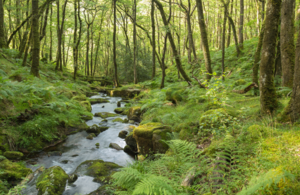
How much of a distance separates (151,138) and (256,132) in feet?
10.9

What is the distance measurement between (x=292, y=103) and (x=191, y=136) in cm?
255

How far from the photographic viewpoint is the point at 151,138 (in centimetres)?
582

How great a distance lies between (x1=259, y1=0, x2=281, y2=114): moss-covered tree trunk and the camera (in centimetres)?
397

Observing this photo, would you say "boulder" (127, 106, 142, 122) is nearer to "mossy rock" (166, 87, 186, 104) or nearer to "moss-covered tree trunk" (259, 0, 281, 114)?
"mossy rock" (166, 87, 186, 104)

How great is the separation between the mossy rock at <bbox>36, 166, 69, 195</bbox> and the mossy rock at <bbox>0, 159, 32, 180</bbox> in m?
0.52

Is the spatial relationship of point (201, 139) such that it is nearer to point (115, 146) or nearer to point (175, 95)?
point (115, 146)

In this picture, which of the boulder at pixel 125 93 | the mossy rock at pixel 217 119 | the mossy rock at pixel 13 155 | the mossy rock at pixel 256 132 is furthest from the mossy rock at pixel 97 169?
the boulder at pixel 125 93

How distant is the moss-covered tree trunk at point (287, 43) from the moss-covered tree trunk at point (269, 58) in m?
2.41

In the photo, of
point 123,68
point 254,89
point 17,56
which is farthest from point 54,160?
point 123,68

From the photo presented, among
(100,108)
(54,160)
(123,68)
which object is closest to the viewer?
(54,160)

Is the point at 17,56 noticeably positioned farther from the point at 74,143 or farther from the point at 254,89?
the point at 254,89

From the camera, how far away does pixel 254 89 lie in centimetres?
782

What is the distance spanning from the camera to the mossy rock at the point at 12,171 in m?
4.15

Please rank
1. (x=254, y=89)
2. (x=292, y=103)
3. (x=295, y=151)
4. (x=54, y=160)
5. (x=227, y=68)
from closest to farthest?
(x=295, y=151), (x=292, y=103), (x=54, y=160), (x=254, y=89), (x=227, y=68)
